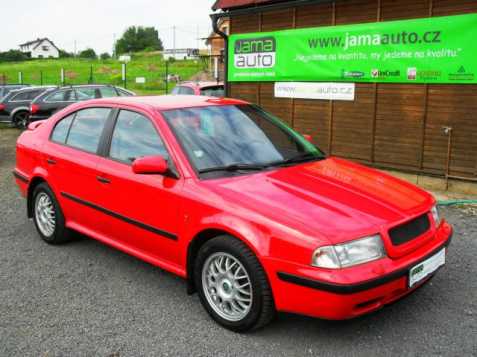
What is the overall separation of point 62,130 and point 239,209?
2.76m

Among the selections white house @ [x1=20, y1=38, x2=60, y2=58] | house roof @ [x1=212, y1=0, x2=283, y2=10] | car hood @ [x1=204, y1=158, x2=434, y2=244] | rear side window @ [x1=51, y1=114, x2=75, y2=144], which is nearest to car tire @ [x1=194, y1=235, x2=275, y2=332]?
car hood @ [x1=204, y1=158, x2=434, y2=244]

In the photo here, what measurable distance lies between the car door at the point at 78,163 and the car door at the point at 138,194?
19 centimetres

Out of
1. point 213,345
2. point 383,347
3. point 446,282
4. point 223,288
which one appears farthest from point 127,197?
point 446,282

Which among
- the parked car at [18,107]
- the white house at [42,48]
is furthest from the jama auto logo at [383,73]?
the white house at [42,48]

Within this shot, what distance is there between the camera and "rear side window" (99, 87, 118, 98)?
55.9 feet

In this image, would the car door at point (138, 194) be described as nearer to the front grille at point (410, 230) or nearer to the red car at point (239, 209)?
the red car at point (239, 209)

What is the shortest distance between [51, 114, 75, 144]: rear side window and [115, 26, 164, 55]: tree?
125429mm

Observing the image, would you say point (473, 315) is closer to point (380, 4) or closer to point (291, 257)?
point (291, 257)

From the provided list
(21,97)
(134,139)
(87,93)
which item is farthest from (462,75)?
(21,97)

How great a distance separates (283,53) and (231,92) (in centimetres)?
163

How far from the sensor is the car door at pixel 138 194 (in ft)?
13.3

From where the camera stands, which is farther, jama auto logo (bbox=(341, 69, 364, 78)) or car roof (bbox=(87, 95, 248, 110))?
jama auto logo (bbox=(341, 69, 364, 78))

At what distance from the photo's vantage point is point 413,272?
3.45 metres

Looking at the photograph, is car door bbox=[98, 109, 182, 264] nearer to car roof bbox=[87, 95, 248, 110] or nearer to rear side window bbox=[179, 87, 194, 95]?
car roof bbox=[87, 95, 248, 110]
